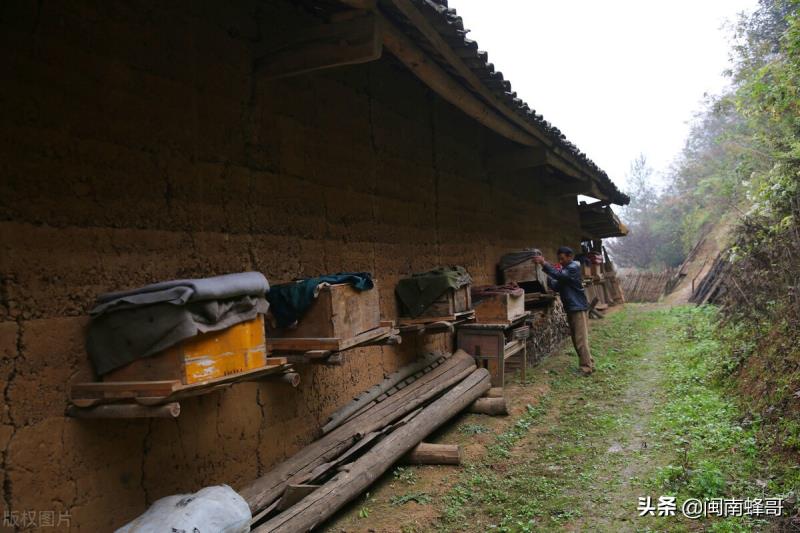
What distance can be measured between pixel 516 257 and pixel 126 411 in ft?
23.1

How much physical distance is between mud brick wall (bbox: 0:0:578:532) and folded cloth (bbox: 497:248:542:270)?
12.1 feet

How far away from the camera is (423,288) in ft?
19.2

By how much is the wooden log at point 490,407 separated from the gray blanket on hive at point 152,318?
4.11 m

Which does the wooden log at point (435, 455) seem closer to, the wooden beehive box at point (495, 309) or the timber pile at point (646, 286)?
the wooden beehive box at point (495, 309)

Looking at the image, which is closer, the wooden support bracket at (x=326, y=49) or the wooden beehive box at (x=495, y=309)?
the wooden support bracket at (x=326, y=49)

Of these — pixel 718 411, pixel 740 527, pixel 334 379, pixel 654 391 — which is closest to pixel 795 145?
pixel 654 391

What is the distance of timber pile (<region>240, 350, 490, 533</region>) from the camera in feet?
12.0

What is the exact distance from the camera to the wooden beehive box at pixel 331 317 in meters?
3.89

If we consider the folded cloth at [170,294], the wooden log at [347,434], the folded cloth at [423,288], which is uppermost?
the folded cloth at [170,294]

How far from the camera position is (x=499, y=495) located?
435 centimetres

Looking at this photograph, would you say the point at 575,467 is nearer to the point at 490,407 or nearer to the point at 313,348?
the point at 490,407

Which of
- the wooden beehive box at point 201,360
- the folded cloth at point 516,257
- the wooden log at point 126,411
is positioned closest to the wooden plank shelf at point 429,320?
the wooden beehive box at point 201,360

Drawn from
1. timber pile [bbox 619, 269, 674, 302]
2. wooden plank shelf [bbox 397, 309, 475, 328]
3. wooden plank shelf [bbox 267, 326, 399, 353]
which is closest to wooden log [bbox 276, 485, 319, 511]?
wooden plank shelf [bbox 267, 326, 399, 353]

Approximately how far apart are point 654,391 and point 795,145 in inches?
180
